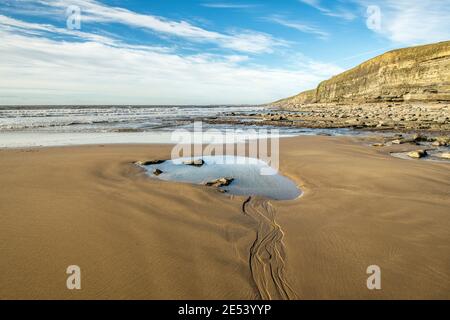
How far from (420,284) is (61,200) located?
7.07 m

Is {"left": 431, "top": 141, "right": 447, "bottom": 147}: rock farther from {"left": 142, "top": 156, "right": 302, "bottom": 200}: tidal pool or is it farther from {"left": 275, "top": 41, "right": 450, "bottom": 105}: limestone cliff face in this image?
{"left": 275, "top": 41, "right": 450, "bottom": 105}: limestone cliff face

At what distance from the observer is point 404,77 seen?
175 feet

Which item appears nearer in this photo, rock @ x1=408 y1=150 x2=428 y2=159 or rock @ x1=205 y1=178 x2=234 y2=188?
rock @ x1=205 y1=178 x2=234 y2=188

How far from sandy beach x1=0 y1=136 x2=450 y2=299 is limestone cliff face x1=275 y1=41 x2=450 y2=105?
46562 mm

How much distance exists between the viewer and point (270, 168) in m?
10.1

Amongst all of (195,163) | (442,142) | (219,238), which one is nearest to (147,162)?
(195,163)

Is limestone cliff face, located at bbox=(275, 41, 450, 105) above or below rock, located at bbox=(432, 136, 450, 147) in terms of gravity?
above

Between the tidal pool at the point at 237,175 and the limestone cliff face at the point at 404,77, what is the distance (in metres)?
45.3

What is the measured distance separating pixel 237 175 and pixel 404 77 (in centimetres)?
5899

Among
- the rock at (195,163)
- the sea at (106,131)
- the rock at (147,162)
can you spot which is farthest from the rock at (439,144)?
the rock at (147,162)

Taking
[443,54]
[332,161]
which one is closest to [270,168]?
[332,161]

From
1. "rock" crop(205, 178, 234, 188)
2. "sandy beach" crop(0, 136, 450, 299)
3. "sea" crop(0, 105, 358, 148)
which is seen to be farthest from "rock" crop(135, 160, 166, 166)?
"sea" crop(0, 105, 358, 148)

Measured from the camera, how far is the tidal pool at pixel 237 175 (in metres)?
7.51

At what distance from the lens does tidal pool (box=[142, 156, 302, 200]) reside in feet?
24.6
